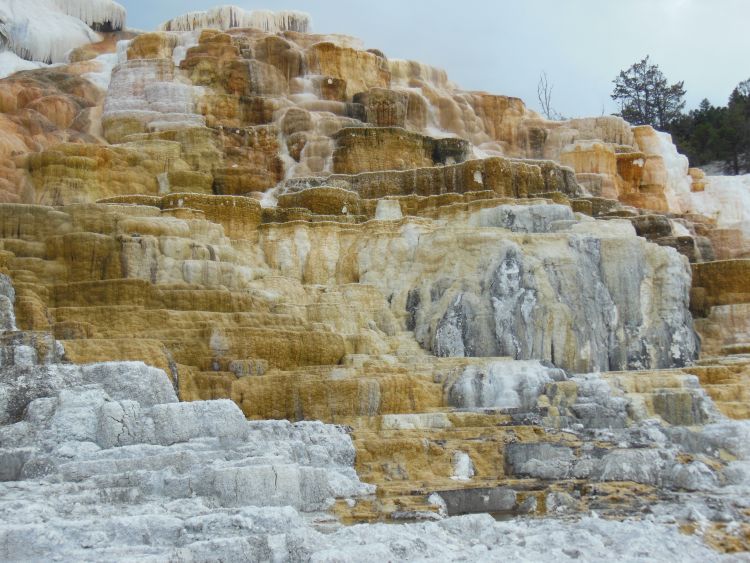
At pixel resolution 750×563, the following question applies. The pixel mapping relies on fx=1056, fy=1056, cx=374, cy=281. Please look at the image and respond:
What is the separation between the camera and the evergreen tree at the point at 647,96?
4606 centimetres

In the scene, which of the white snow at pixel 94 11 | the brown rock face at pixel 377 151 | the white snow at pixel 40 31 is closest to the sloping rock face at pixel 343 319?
the brown rock face at pixel 377 151

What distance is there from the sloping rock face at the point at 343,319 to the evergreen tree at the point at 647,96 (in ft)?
35.7

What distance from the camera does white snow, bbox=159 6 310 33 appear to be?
1587 inches

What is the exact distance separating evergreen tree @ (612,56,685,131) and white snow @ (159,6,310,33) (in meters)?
14.8

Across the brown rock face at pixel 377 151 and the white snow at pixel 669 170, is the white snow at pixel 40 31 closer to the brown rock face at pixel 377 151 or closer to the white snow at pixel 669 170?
the brown rock face at pixel 377 151

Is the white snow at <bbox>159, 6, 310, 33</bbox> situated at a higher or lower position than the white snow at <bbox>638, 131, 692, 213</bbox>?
higher

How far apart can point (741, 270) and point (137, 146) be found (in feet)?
50.7

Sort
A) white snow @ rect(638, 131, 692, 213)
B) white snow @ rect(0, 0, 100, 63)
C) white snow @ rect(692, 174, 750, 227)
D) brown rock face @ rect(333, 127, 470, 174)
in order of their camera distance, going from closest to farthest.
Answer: brown rock face @ rect(333, 127, 470, 174) → white snow @ rect(638, 131, 692, 213) → white snow @ rect(692, 174, 750, 227) → white snow @ rect(0, 0, 100, 63)

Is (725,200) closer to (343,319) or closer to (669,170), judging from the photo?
(669,170)

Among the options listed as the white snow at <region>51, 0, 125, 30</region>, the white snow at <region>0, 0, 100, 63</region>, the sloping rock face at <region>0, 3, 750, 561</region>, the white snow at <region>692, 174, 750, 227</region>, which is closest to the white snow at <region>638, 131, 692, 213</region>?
the sloping rock face at <region>0, 3, 750, 561</region>

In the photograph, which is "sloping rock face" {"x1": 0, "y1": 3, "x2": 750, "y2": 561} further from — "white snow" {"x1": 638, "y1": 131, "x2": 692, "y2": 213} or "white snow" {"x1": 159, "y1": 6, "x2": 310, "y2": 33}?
"white snow" {"x1": 159, "y1": 6, "x2": 310, "y2": 33}

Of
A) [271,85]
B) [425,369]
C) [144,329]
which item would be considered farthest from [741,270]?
[271,85]

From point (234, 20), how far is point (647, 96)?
1858 cm

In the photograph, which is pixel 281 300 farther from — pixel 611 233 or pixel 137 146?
pixel 137 146
